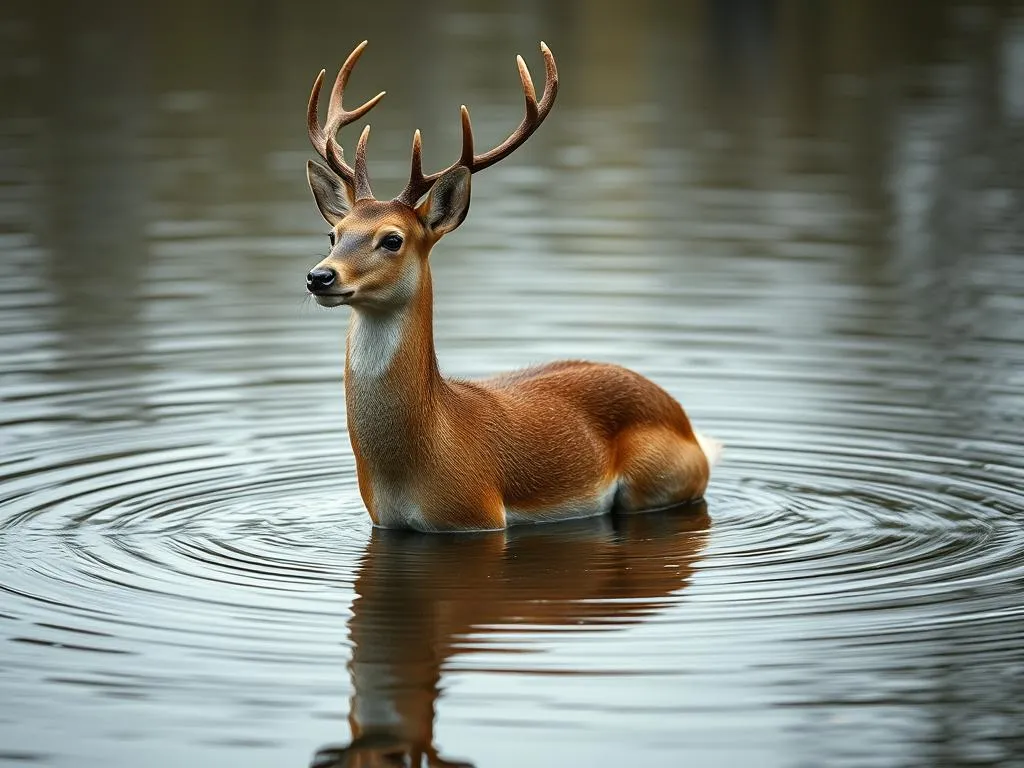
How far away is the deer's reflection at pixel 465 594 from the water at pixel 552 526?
0.08 ft

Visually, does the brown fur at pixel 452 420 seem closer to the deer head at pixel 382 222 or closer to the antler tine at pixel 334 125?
the deer head at pixel 382 222

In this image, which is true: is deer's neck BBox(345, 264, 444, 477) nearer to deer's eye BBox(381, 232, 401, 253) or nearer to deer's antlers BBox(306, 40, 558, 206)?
deer's eye BBox(381, 232, 401, 253)

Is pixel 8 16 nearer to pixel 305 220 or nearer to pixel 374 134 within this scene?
pixel 374 134

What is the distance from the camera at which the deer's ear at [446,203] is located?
9297mm

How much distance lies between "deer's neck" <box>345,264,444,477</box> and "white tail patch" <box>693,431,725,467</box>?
1913mm

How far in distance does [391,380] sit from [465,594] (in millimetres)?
1203

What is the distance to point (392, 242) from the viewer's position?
364 inches

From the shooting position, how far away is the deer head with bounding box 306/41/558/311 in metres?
9.07

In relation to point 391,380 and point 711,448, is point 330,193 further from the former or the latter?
point 711,448

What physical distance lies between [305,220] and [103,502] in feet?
31.7

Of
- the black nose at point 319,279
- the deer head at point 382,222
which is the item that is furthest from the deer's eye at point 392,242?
the black nose at point 319,279

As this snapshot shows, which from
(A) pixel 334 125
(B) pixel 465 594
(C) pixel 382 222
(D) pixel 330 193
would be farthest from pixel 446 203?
(B) pixel 465 594

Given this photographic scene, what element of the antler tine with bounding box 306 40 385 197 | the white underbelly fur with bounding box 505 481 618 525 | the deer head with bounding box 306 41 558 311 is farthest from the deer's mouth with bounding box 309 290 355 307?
the white underbelly fur with bounding box 505 481 618 525

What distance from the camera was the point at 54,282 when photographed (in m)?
16.6
